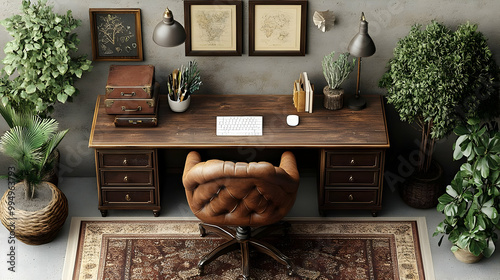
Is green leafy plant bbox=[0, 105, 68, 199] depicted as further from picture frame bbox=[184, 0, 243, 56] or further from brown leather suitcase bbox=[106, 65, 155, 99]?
picture frame bbox=[184, 0, 243, 56]

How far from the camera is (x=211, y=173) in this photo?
450 centimetres

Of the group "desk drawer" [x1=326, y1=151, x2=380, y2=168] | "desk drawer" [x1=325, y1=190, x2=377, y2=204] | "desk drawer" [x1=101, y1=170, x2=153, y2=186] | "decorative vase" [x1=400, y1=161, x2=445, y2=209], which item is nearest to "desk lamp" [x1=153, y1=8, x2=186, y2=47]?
"desk drawer" [x1=101, y1=170, x2=153, y2=186]

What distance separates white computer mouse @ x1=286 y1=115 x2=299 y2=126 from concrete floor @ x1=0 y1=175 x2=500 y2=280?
0.77 m

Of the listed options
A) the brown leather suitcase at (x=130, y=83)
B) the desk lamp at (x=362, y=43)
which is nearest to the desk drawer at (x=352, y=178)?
the desk lamp at (x=362, y=43)

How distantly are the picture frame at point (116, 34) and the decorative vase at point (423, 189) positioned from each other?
92.2 inches

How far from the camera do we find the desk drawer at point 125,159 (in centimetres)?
530

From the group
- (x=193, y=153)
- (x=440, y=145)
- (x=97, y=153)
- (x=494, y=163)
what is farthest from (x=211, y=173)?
(x=440, y=145)

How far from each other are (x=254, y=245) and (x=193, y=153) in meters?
0.80

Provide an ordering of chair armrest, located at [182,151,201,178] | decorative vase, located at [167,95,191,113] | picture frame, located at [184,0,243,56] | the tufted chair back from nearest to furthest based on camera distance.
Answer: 1. the tufted chair back
2. chair armrest, located at [182,151,201,178]
3. picture frame, located at [184,0,243,56]
4. decorative vase, located at [167,95,191,113]

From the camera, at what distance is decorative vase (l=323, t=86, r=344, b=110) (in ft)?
17.9

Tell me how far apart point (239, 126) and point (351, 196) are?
3.39ft

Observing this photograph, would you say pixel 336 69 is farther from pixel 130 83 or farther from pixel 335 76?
pixel 130 83

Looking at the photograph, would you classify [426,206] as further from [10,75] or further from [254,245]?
[10,75]

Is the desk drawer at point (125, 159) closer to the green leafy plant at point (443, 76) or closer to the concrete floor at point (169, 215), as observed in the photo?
the concrete floor at point (169, 215)
